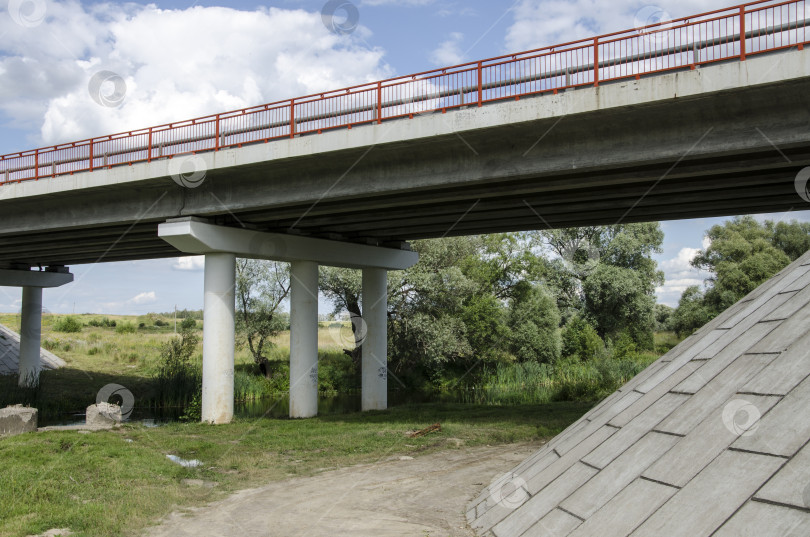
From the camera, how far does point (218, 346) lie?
853 inches

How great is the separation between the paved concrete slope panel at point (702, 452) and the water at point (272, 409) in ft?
59.1

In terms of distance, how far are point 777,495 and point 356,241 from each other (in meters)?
22.0

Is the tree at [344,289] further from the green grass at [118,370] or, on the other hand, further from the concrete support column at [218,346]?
the concrete support column at [218,346]

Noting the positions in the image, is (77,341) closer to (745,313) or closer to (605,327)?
(605,327)

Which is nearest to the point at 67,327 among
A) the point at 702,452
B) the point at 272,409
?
the point at 272,409

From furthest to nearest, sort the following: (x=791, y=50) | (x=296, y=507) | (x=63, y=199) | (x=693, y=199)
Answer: (x=63, y=199) → (x=693, y=199) → (x=791, y=50) → (x=296, y=507)

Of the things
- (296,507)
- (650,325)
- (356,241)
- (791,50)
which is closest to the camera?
(296,507)

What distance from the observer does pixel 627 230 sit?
5100 centimetres

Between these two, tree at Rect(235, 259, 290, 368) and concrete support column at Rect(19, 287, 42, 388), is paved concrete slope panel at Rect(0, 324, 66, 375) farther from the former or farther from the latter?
tree at Rect(235, 259, 290, 368)

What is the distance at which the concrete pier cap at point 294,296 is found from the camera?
21.6 meters

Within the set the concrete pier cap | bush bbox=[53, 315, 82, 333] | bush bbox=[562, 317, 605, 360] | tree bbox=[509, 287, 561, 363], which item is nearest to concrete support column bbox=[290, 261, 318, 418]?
the concrete pier cap

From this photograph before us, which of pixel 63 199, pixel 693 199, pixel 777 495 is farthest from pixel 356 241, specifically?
pixel 777 495

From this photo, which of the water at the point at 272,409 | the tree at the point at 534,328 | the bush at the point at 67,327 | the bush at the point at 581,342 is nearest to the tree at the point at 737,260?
the bush at the point at 581,342

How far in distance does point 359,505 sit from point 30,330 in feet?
110
